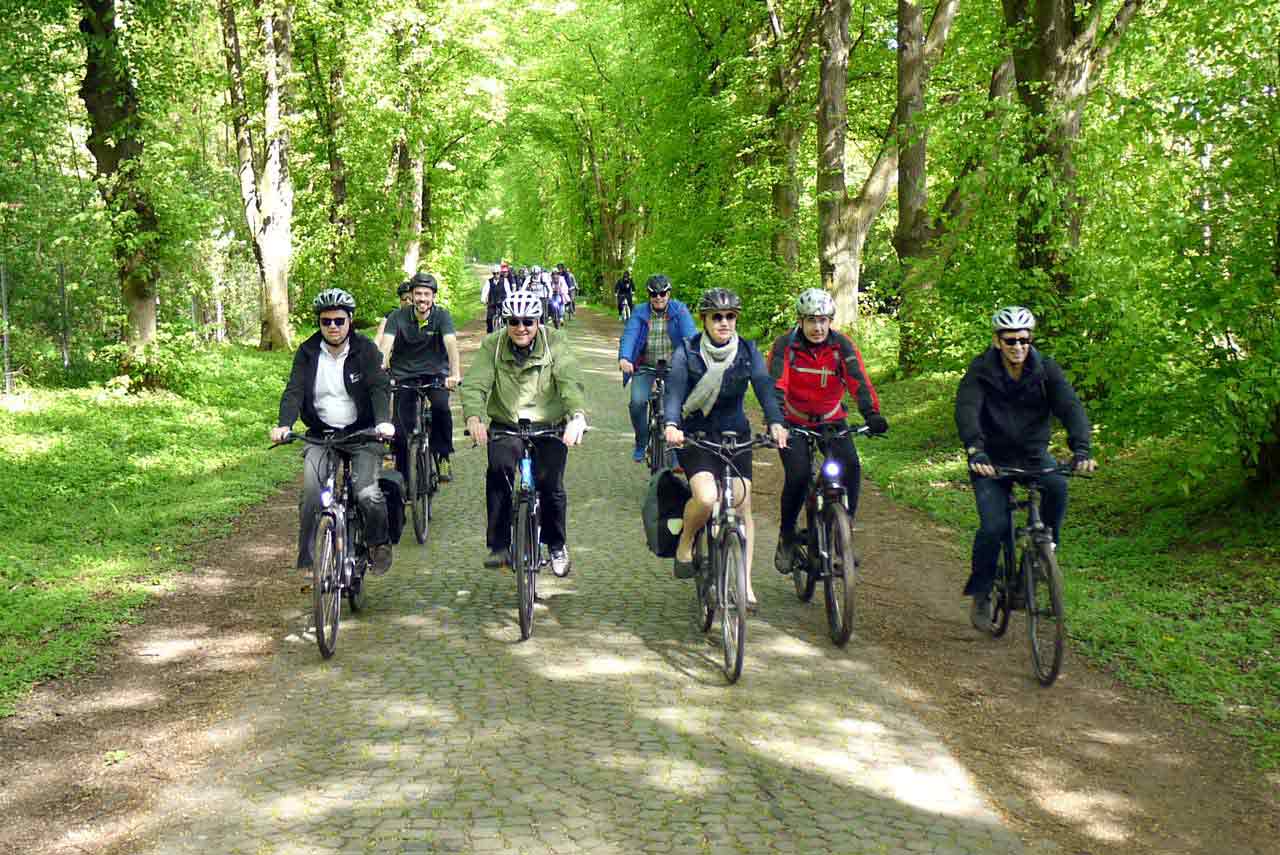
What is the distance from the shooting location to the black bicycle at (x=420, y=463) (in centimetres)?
1053

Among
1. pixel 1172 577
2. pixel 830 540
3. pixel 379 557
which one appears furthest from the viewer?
pixel 1172 577

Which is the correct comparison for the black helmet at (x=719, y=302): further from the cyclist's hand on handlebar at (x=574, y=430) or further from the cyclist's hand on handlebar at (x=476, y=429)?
the cyclist's hand on handlebar at (x=476, y=429)

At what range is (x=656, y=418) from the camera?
1287 cm

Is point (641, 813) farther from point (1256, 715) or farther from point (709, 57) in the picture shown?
point (709, 57)

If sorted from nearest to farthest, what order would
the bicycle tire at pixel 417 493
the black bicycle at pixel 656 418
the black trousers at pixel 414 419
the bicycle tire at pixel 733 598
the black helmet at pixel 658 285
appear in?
1. the bicycle tire at pixel 733 598
2. the bicycle tire at pixel 417 493
3. the black trousers at pixel 414 419
4. the black helmet at pixel 658 285
5. the black bicycle at pixel 656 418

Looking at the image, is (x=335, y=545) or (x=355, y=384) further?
(x=355, y=384)

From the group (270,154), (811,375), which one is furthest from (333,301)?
(270,154)

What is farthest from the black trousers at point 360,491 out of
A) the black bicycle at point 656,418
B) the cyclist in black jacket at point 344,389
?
the black bicycle at point 656,418

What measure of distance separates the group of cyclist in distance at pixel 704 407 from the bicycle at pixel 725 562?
0.32 ft

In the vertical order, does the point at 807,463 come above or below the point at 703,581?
above

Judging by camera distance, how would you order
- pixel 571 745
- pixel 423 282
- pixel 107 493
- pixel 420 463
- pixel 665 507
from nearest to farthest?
pixel 571 745 < pixel 665 507 < pixel 420 463 < pixel 423 282 < pixel 107 493

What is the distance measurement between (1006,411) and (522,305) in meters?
3.21

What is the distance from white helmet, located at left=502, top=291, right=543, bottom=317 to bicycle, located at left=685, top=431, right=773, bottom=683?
1.31 metres

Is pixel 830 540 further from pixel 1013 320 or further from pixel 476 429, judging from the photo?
pixel 476 429
